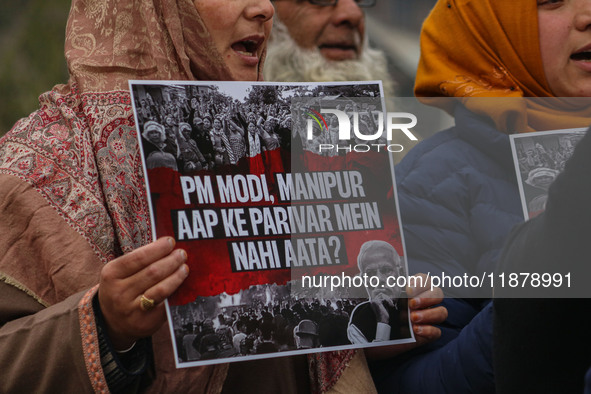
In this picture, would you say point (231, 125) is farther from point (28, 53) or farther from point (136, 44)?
point (28, 53)

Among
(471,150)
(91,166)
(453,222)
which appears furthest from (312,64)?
(91,166)

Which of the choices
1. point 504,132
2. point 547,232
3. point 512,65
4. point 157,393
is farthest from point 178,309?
point 512,65

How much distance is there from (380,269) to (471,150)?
23.0 inches

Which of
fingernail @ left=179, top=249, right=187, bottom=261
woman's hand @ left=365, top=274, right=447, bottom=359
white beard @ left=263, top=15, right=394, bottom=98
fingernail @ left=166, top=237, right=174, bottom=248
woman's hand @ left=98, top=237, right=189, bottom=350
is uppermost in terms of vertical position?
white beard @ left=263, top=15, right=394, bottom=98

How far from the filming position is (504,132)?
2.03 m

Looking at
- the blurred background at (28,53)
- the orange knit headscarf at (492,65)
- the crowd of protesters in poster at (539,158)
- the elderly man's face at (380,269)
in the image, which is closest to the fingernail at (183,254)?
the elderly man's face at (380,269)

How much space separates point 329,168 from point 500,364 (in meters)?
0.55

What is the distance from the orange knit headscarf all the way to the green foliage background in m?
2.76

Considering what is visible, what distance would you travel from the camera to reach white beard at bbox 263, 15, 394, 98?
3.86m

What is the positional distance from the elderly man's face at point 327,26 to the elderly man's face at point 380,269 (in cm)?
243

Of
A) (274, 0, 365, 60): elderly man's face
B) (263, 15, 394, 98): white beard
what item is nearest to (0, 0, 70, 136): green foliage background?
(263, 15, 394, 98): white beard

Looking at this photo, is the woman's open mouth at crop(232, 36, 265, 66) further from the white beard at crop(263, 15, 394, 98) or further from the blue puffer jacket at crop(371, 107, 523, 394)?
the white beard at crop(263, 15, 394, 98)

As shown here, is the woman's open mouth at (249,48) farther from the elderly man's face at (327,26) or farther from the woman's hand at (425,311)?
the elderly man's face at (327,26)

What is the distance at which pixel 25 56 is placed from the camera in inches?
177
